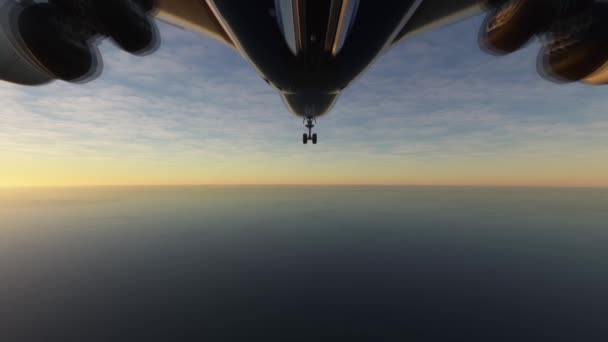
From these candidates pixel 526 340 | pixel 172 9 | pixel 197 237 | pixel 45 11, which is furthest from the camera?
pixel 197 237

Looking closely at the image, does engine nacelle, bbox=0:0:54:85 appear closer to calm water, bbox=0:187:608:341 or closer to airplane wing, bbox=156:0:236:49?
airplane wing, bbox=156:0:236:49

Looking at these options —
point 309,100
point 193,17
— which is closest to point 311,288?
point 309,100

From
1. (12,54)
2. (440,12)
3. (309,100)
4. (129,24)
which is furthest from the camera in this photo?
(309,100)

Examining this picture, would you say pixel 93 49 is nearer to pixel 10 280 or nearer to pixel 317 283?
pixel 317 283

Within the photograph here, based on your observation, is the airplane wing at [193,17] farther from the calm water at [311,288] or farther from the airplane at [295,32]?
the calm water at [311,288]

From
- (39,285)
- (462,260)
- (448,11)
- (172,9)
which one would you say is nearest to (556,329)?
(462,260)

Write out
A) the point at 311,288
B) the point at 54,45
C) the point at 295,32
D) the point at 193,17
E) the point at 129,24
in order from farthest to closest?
the point at 311,288 < the point at 193,17 < the point at 295,32 < the point at 129,24 < the point at 54,45

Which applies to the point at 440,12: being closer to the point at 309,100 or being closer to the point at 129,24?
the point at 309,100
